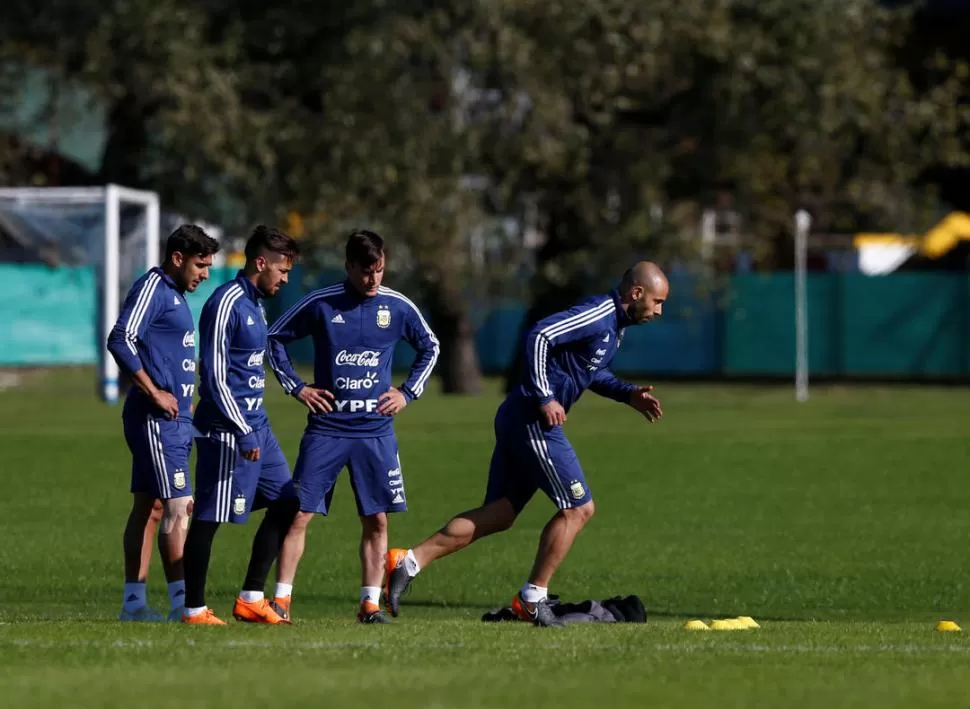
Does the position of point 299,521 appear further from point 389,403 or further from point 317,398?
point 389,403

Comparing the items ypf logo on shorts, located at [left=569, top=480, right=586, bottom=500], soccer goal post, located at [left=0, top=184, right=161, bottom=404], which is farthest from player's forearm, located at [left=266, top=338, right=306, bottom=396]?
soccer goal post, located at [left=0, top=184, right=161, bottom=404]

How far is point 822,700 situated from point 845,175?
31.2m

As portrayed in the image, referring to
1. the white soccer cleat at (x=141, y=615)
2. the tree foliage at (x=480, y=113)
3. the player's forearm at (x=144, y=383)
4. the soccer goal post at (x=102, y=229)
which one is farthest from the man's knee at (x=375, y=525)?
the tree foliage at (x=480, y=113)

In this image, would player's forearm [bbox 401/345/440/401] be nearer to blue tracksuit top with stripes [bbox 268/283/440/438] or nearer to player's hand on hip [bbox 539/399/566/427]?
blue tracksuit top with stripes [bbox 268/283/440/438]

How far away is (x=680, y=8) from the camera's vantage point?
112 ft

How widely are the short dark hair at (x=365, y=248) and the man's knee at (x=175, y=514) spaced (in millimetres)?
1509

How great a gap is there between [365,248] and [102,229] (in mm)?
22568

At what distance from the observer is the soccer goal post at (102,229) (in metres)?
30.8

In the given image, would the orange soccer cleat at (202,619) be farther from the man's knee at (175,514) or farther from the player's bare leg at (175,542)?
the man's knee at (175,514)

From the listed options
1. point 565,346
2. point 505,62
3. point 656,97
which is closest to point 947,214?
point 656,97

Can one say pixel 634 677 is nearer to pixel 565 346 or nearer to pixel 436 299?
pixel 565 346

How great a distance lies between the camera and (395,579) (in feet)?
36.7

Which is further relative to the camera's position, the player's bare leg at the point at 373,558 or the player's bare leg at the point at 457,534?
the player's bare leg at the point at 457,534

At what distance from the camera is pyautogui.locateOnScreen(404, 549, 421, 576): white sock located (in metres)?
11.2
